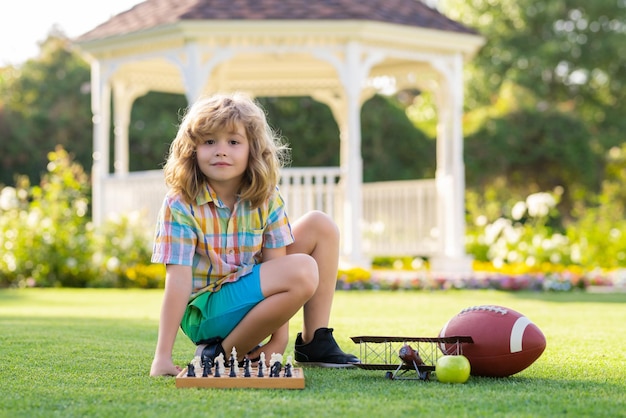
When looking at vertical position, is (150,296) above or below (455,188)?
below

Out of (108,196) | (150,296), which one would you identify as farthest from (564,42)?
(150,296)

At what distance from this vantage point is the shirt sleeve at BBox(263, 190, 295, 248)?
13.7 feet

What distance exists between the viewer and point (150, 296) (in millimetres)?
10336

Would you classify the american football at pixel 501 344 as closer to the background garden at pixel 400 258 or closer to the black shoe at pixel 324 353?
the background garden at pixel 400 258

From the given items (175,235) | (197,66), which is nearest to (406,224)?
(197,66)

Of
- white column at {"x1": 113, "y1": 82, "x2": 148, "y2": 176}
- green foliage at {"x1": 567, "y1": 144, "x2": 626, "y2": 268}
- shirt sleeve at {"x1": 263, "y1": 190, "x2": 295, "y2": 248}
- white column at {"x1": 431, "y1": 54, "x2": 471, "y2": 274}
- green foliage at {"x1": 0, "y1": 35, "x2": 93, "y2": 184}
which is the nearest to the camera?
shirt sleeve at {"x1": 263, "y1": 190, "x2": 295, "y2": 248}

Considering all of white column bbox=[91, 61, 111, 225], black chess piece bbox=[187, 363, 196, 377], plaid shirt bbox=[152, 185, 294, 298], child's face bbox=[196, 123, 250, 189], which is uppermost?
white column bbox=[91, 61, 111, 225]

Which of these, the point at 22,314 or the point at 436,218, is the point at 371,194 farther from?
the point at 22,314

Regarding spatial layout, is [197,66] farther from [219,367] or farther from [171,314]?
[219,367]

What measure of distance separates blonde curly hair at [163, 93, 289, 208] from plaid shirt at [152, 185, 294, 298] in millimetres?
53

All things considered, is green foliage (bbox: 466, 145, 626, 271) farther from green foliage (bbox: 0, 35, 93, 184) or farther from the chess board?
the chess board

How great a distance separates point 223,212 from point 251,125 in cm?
37

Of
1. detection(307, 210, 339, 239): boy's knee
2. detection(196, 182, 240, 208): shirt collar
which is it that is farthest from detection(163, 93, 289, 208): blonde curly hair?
detection(307, 210, 339, 239): boy's knee

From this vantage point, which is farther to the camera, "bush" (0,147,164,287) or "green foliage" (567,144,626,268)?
"green foliage" (567,144,626,268)
